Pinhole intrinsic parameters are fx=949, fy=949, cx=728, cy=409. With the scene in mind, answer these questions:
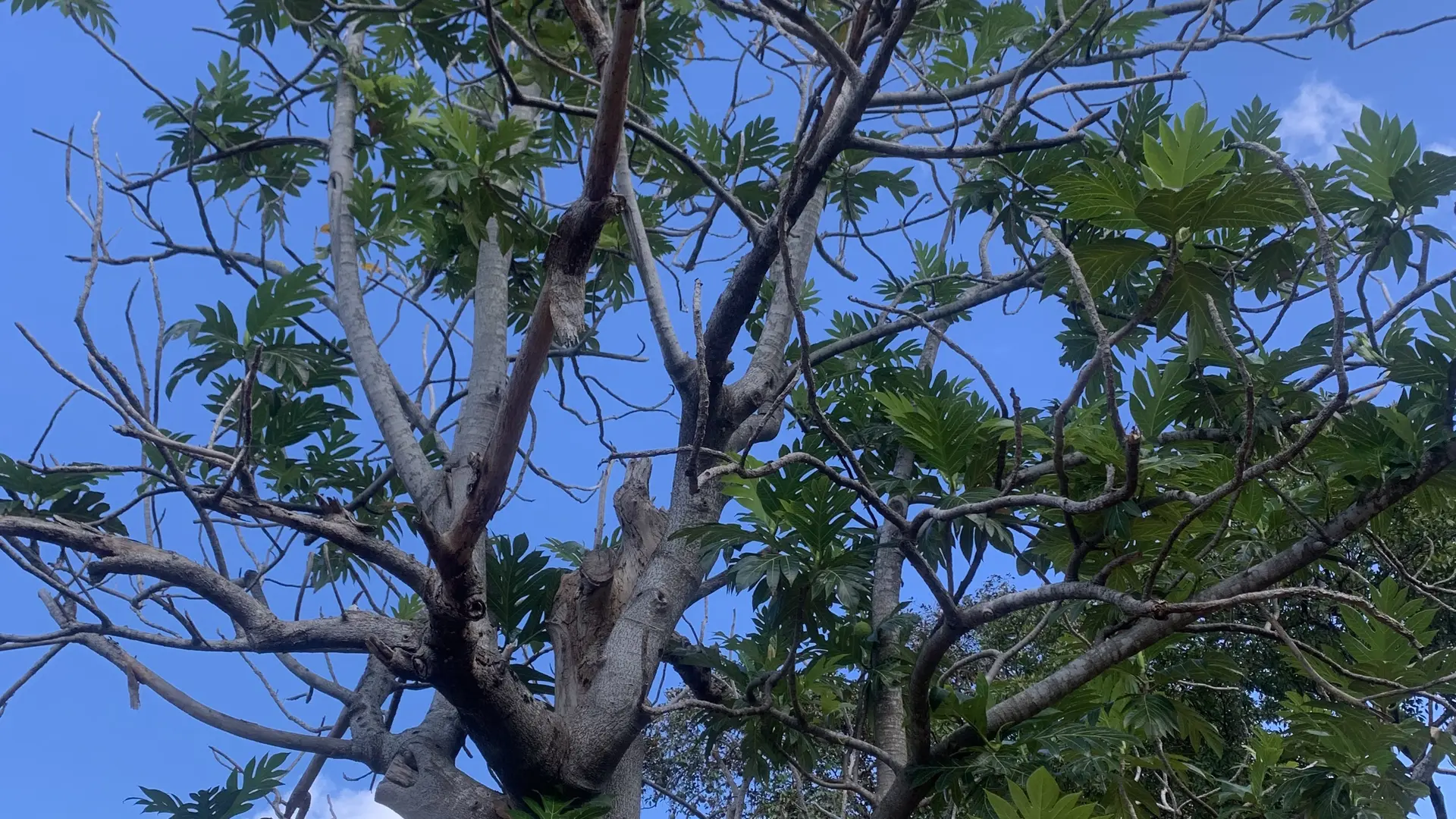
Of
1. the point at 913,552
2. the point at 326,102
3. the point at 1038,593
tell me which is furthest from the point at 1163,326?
the point at 326,102

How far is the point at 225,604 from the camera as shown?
2.17 meters

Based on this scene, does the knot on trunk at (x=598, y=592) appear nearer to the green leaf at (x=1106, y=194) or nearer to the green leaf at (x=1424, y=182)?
the green leaf at (x=1106, y=194)

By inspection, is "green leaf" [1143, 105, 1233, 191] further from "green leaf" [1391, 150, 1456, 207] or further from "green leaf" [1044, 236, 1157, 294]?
"green leaf" [1391, 150, 1456, 207]

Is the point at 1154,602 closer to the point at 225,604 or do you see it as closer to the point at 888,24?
the point at 888,24

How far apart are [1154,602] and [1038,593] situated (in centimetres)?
24

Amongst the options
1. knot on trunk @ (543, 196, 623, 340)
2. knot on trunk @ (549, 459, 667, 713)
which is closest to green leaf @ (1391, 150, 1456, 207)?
knot on trunk @ (543, 196, 623, 340)

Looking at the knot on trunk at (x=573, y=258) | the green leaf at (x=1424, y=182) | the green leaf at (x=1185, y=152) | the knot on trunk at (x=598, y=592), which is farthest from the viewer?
the knot on trunk at (x=598, y=592)

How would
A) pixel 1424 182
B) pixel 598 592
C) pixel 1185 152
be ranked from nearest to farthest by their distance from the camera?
1. pixel 1185 152
2. pixel 1424 182
3. pixel 598 592

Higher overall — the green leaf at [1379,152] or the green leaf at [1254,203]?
the green leaf at [1379,152]

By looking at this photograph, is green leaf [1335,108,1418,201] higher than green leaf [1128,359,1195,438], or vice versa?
green leaf [1335,108,1418,201]

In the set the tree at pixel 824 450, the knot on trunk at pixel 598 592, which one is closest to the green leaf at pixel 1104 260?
the tree at pixel 824 450

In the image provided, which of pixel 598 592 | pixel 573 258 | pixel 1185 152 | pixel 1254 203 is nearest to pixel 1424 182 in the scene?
pixel 1254 203

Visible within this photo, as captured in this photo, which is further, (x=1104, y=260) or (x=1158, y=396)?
(x=1158, y=396)

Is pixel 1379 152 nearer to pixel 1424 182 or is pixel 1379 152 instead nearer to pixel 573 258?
pixel 1424 182
